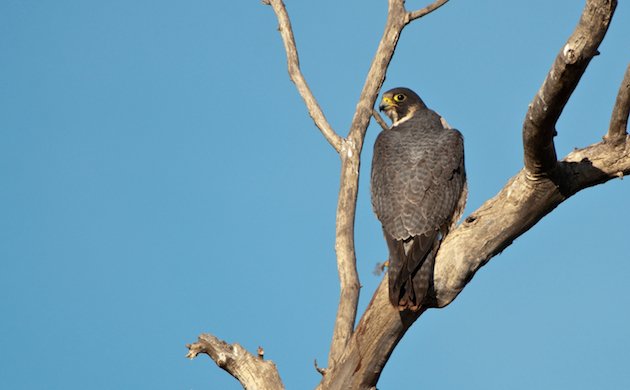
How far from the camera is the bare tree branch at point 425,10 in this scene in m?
7.37

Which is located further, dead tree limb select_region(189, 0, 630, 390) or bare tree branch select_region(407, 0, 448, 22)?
bare tree branch select_region(407, 0, 448, 22)

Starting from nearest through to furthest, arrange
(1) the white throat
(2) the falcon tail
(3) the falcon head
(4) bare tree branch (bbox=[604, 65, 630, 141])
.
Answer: (4) bare tree branch (bbox=[604, 65, 630, 141]), (2) the falcon tail, (1) the white throat, (3) the falcon head

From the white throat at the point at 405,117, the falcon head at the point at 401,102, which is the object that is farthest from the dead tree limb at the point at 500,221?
the falcon head at the point at 401,102

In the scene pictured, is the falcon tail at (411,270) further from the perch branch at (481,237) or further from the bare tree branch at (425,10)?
the bare tree branch at (425,10)

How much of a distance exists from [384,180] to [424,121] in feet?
A: 2.74

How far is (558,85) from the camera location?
4.15 metres

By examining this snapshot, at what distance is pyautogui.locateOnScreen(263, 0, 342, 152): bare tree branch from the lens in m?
7.00

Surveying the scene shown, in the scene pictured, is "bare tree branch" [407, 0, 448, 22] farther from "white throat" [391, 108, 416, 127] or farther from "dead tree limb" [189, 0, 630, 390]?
"dead tree limb" [189, 0, 630, 390]

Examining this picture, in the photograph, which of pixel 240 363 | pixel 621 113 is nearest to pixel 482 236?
pixel 621 113

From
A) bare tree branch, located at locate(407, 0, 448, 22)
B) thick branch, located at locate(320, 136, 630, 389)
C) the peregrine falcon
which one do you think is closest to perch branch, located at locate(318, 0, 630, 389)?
thick branch, located at locate(320, 136, 630, 389)

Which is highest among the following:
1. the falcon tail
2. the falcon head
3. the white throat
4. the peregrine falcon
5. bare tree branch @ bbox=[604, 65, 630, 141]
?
the falcon head

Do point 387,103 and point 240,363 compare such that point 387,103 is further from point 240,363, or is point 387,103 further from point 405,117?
point 240,363

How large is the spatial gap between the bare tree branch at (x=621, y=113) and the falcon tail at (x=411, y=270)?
1229mm

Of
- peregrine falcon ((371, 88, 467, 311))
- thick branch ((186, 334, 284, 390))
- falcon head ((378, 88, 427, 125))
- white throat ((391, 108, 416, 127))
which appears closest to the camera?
peregrine falcon ((371, 88, 467, 311))
